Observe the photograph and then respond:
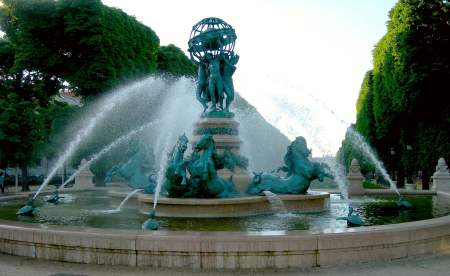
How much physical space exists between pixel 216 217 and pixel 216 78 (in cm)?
700

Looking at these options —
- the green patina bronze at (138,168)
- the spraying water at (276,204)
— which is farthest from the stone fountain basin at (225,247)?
the green patina bronze at (138,168)

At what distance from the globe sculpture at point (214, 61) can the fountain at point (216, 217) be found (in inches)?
1.5

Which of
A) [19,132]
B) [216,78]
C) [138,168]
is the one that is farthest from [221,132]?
[19,132]

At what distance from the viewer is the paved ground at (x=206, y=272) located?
7.97 meters

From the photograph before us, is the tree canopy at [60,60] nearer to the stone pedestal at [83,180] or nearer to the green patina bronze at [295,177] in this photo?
the stone pedestal at [83,180]

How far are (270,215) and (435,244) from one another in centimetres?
520

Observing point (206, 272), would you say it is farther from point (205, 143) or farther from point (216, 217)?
point (205, 143)

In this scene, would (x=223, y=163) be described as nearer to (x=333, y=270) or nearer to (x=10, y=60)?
(x=333, y=270)

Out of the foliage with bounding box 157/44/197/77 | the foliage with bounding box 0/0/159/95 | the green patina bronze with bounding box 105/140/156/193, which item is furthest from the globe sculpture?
the foliage with bounding box 157/44/197/77

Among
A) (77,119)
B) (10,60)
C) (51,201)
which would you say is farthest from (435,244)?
(10,60)

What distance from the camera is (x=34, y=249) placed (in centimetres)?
905

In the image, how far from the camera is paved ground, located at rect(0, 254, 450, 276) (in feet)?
26.1

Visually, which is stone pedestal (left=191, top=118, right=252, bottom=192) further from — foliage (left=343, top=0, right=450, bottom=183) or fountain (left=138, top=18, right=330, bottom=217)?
foliage (left=343, top=0, right=450, bottom=183)

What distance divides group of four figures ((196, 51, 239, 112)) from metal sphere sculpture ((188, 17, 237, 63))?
20cm
